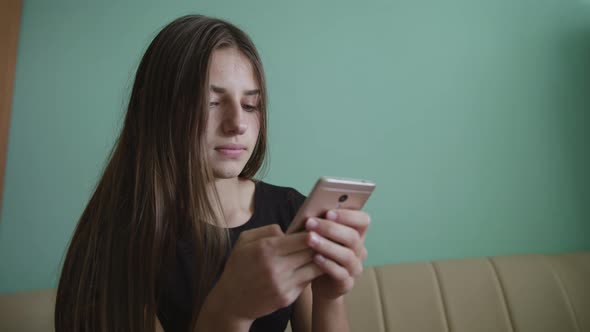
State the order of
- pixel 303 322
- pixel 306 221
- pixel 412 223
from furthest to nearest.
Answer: pixel 412 223
pixel 303 322
pixel 306 221

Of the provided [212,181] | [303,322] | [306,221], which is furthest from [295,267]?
[303,322]

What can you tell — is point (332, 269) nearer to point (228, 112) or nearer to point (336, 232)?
point (336, 232)

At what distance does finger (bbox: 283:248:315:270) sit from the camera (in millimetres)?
487

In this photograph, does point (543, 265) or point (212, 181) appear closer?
point (212, 181)

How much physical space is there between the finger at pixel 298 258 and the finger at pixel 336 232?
33 mm

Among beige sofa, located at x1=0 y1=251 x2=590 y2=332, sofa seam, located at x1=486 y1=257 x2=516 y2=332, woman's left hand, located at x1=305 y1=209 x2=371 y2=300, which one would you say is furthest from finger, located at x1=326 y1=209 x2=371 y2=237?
sofa seam, located at x1=486 y1=257 x2=516 y2=332

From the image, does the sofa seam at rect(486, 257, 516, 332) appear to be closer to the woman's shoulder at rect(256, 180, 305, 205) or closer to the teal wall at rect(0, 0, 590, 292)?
the teal wall at rect(0, 0, 590, 292)

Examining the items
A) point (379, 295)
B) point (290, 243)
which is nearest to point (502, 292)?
point (379, 295)

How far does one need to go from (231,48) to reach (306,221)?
16.9 inches

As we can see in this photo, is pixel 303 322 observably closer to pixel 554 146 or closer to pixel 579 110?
pixel 554 146

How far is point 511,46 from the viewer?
1387 mm

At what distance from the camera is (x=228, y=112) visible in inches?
27.8

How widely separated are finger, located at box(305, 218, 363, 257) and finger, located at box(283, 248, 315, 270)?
3cm

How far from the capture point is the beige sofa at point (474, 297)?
43.4 inches
